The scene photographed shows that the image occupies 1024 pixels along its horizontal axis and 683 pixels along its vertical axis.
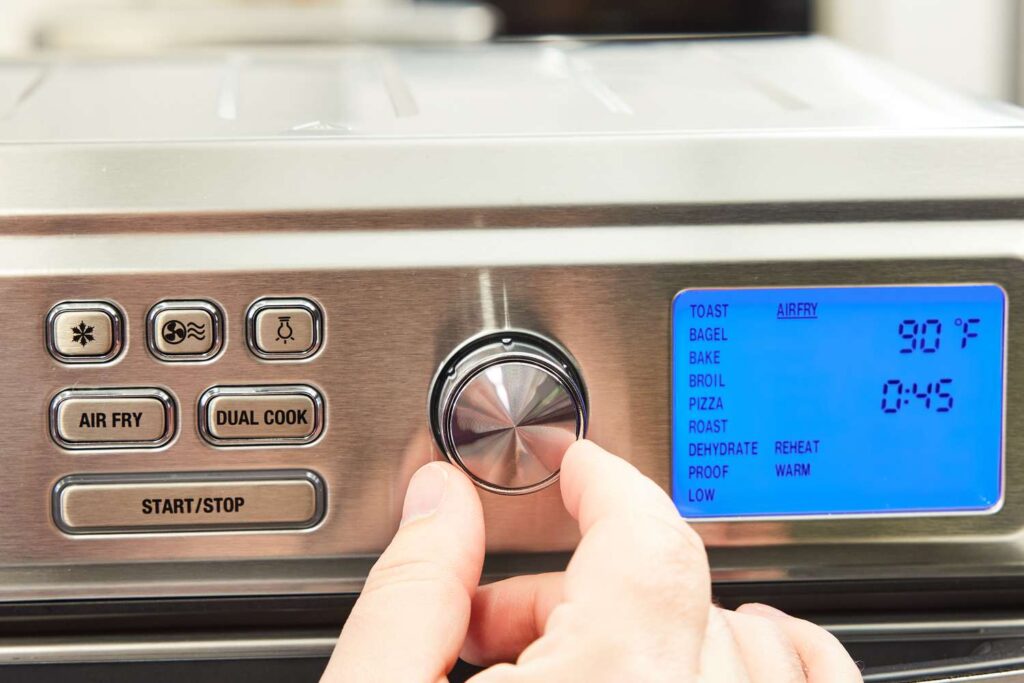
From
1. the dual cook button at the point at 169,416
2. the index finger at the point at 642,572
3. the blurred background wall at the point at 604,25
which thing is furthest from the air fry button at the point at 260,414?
the blurred background wall at the point at 604,25

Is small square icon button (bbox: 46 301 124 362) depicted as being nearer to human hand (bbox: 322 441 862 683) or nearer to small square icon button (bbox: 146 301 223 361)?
small square icon button (bbox: 146 301 223 361)

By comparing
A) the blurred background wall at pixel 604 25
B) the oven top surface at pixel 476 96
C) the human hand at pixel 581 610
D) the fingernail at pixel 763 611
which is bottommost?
the fingernail at pixel 763 611

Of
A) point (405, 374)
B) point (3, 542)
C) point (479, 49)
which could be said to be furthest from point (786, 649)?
point (479, 49)

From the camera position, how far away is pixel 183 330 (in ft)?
1.13

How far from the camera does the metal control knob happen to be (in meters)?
0.33

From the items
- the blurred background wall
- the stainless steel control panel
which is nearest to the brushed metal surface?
the stainless steel control panel

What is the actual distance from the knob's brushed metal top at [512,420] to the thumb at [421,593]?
16 millimetres

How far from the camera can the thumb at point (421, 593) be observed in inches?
11.8

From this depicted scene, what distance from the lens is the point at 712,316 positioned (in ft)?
1.16

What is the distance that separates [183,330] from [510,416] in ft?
0.37

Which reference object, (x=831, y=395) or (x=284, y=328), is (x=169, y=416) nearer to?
(x=284, y=328)

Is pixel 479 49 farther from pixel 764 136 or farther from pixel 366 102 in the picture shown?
pixel 764 136

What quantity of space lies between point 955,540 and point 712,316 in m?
0.12

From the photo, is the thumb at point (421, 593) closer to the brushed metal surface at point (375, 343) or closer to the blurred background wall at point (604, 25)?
the brushed metal surface at point (375, 343)
